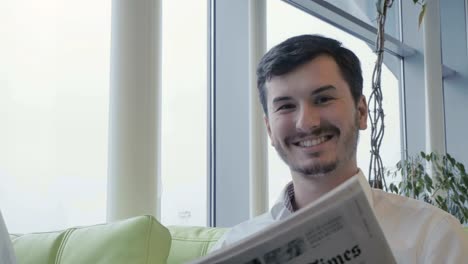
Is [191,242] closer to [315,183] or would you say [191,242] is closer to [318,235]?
[315,183]

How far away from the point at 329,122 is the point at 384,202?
230 millimetres

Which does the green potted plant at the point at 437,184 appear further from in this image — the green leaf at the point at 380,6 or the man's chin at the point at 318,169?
the man's chin at the point at 318,169

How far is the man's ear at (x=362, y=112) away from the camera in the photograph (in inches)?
50.7

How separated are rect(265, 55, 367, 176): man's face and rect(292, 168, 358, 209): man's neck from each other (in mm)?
15

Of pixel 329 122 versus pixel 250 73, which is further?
pixel 250 73

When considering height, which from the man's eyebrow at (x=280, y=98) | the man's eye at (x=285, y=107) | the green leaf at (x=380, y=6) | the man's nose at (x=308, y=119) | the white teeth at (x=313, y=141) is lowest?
the white teeth at (x=313, y=141)

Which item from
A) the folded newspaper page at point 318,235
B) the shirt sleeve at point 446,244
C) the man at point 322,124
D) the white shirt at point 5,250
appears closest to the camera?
the folded newspaper page at point 318,235

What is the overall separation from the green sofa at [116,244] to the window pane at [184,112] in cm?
138

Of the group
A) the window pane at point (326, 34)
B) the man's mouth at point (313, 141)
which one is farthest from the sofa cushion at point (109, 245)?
the window pane at point (326, 34)

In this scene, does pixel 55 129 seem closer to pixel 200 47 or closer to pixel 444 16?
pixel 200 47

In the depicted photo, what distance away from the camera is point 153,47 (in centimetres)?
221

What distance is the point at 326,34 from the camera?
106 inches

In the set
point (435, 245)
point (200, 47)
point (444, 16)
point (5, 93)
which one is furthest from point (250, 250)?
point (444, 16)

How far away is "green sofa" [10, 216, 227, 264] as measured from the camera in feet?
3.97
